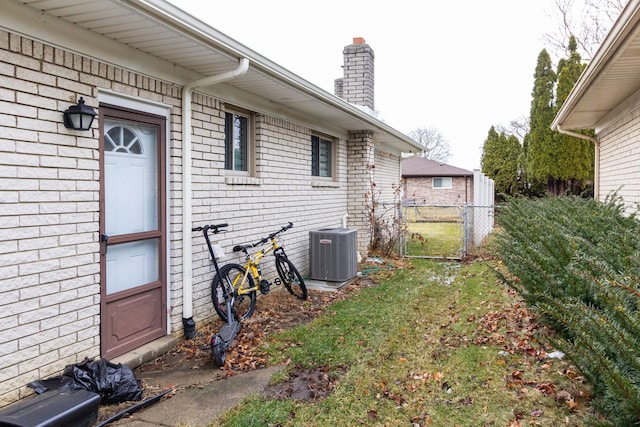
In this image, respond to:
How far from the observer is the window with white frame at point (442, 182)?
95.2 ft

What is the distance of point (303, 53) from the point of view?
85.6 feet

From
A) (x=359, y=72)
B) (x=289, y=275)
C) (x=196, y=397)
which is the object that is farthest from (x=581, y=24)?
(x=196, y=397)

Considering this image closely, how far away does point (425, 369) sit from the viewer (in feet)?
12.8

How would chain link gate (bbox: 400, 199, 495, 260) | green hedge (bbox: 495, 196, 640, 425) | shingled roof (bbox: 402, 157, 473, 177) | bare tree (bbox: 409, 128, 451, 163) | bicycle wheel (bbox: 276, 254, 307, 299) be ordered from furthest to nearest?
bare tree (bbox: 409, 128, 451, 163)
shingled roof (bbox: 402, 157, 473, 177)
chain link gate (bbox: 400, 199, 495, 260)
bicycle wheel (bbox: 276, 254, 307, 299)
green hedge (bbox: 495, 196, 640, 425)

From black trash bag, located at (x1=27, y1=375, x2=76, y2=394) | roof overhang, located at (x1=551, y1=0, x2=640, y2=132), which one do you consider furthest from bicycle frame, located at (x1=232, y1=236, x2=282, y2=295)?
roof overhang, located at (x1=551, y1=0, x2=640, y2=132)

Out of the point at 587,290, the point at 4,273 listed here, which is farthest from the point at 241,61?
the point at 587,290

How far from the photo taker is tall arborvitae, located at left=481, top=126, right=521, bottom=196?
21688mm

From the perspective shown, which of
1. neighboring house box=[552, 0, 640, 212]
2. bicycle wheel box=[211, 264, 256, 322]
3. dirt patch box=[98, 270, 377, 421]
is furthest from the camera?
bicycle wheel box=[211, 264, 256, 322]

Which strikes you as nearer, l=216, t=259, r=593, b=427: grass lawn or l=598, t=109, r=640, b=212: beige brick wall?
l=216, t=259, r=593, b=427: grass lawn

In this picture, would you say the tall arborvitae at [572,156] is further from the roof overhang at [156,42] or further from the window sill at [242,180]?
the window sill at [242,180]

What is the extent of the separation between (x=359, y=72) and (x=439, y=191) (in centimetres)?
1988

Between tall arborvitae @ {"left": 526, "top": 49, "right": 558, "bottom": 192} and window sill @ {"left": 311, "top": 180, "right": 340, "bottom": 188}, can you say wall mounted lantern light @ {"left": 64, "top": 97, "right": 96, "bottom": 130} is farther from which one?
tall arborvitae @ {"left": 526, "top": 49, "right": 558, "bottom": 192}

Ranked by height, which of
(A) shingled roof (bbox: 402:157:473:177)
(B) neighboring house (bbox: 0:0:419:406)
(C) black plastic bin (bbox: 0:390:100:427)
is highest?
(A) shingled roof (bbox: 402:157:473:177)

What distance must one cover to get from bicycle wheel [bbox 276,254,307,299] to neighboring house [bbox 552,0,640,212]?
14.8ft
